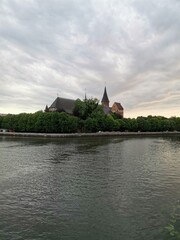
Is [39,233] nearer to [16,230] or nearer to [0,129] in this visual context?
[16,230]

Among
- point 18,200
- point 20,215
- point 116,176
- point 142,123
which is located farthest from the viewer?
point 142,123

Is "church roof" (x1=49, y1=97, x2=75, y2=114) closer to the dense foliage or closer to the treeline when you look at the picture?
the dense foliage

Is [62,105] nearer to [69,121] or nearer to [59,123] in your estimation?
[69,121]

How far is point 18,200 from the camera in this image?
60.8 feet

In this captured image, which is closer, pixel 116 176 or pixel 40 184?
pixel 40 184

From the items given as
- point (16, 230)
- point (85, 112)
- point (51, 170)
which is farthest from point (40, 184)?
point (85, 112)

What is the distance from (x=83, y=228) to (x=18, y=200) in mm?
6531

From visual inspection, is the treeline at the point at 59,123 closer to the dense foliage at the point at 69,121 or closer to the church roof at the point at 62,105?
the dense foliage at the point at 69,121

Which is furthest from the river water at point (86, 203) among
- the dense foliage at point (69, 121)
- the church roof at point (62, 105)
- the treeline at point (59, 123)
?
the church roof at point (62, 105)

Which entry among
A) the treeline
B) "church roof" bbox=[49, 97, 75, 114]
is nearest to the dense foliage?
the treeline

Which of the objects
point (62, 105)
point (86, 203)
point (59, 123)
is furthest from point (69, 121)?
point (86, 203)

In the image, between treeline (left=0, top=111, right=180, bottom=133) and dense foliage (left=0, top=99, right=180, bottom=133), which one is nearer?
treeline (left=0, top=111, right=180, bottom=133)

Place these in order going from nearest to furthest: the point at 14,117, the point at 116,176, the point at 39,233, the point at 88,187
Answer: the point at 39,233 → the point at 88,187 → the point at 116,176 → the point at 14,117

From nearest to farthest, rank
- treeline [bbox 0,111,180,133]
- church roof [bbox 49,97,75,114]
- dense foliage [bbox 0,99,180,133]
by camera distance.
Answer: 1. treeline [bbox 0,111,180,133]
2. dense foliage [bbox 0,99,180,133]
3. church roof [bbox 49,97,75,114]
